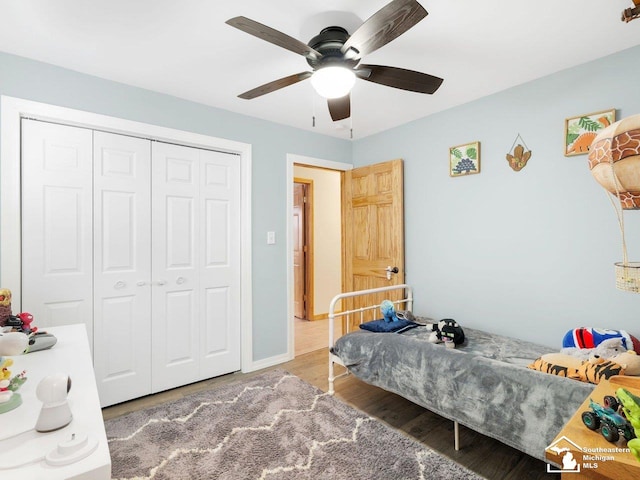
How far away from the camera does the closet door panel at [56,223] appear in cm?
214

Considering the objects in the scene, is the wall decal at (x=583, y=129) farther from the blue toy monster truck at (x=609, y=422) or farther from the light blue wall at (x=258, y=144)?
the light blue wall at (x=258, y=144)

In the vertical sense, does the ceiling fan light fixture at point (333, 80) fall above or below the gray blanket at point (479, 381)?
above

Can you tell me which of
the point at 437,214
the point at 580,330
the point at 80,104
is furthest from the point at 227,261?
the point at 580,330

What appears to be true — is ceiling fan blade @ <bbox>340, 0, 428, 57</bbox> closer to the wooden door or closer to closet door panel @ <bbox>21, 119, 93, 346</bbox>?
closet door panel @ <bbox>21, 119, 93, 346</bbox>

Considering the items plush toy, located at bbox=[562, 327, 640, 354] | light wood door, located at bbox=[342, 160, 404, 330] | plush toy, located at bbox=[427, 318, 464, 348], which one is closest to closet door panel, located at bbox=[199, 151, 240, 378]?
light wood door, located at bbox=[342, 160, 404, 330]

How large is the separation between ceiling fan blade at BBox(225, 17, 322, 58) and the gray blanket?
1855 millimetres

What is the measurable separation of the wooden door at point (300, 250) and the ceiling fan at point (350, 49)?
10.2 feet

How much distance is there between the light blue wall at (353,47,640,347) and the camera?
6.98 ft

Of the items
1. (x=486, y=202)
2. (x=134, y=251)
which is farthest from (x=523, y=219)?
(x=134, y=251)

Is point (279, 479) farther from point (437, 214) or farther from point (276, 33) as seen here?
point (437, 214)

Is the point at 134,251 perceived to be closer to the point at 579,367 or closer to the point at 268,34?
the point at 268,34

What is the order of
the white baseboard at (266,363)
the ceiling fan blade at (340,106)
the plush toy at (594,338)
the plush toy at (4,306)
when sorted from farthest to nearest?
the white baseboard at (266,363) → the ceiling fan blade at (340,106) → the plush toy at (594,338) → the plush toy at (4,306)

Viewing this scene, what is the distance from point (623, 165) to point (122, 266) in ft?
9.28

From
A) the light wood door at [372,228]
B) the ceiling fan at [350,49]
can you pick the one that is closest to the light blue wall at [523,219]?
the light wood door at [372,228]
